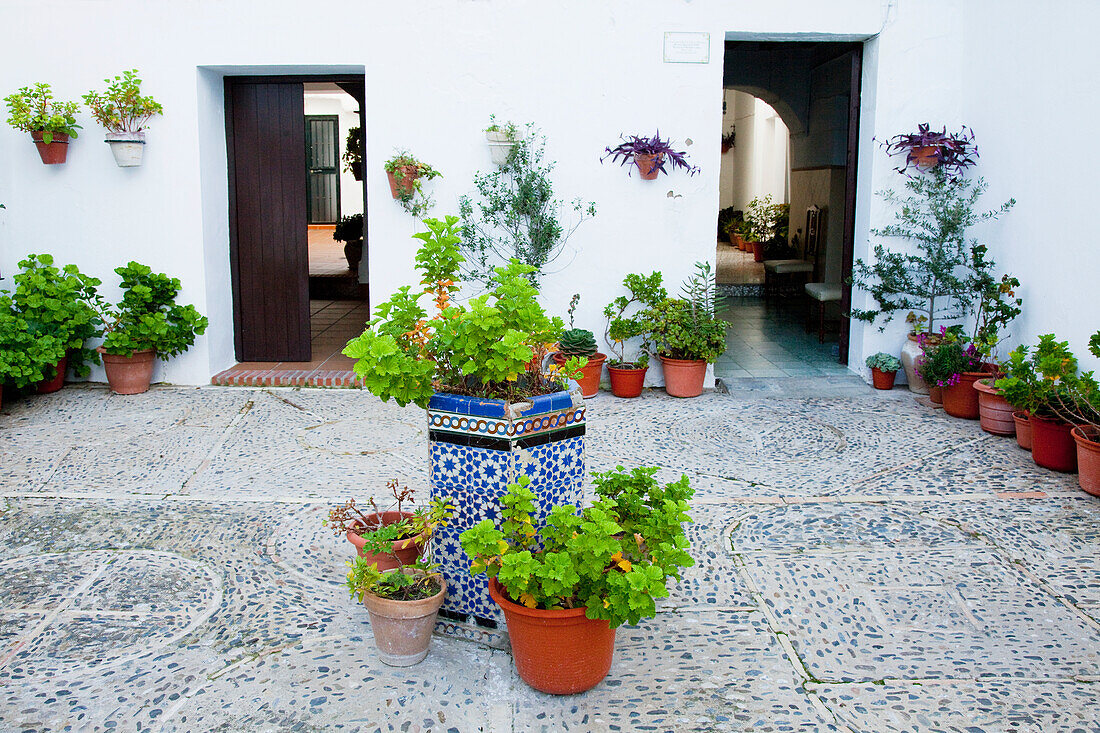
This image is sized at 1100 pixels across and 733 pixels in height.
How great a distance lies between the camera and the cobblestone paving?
3.17 metres

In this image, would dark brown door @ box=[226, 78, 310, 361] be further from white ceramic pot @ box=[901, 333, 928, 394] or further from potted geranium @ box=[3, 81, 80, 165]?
white ceramic pot @ box=[901, 333, 928, 394]

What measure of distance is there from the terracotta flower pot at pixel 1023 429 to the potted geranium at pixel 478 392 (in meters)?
3.79

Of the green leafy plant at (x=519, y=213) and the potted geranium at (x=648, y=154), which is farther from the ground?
the potted geranium at (x=648, y=154)

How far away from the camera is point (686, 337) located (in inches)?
291

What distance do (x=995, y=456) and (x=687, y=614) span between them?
3.14 m

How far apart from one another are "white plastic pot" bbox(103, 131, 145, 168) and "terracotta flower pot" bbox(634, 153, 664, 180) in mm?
3986

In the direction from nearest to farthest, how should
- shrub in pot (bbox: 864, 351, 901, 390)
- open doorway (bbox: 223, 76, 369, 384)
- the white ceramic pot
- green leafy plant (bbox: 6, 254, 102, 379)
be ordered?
green leafy plant (bbox: 6, 254, 102, 379) → the white ceramic pot → shrub in pot (bbox: 864, 351, 901, 390) → open doorway (bbox: 223, 76, 369, 384)

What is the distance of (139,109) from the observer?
7246 mm

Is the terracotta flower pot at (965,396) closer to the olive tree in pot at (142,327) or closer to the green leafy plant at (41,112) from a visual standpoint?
the olive tree in pot at (142,327)

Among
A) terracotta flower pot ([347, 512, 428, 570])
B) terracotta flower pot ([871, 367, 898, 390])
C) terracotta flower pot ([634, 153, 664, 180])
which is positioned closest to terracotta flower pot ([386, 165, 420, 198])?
terracotta flower pot ([634, 153, 664, 180])

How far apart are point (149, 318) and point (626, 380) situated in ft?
12.6

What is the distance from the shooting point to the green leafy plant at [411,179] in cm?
730

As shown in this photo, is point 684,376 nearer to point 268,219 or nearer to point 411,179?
point 411,179

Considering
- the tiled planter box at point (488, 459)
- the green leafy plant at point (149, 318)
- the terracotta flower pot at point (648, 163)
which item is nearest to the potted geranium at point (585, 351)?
the terracotta flower pot at point (648, 163)
